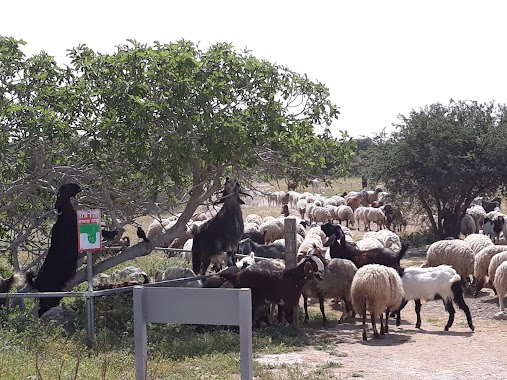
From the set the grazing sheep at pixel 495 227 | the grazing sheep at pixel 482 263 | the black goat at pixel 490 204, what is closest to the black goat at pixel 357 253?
the grazing sheep at pixel 482 263

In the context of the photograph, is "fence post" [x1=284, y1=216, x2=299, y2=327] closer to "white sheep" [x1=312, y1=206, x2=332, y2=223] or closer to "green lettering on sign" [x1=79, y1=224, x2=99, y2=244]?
"green lettering on sign" [x1=79, y1=224, x2=99, y2=244]

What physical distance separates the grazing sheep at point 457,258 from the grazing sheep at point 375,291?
19.0 ft

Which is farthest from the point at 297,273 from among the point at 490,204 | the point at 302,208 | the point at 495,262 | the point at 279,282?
the point at 302,208

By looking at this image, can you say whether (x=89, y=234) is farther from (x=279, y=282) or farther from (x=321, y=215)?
(x=321, y=215)

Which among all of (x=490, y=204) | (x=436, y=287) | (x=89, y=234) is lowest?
(x=436, y=287)

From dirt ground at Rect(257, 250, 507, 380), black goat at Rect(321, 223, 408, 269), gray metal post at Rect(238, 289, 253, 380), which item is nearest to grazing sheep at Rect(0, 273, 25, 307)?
dirt ground at Rect(257, 250, 507, 380)

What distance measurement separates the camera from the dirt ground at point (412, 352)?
9.83m

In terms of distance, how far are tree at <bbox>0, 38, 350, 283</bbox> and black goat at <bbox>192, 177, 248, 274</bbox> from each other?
0.41 metres

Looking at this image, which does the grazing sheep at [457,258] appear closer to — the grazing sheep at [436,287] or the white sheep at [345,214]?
the grazing sheep at [436,287]

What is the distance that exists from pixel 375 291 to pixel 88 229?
178 inches

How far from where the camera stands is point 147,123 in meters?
12.0

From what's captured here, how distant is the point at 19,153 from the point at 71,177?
940mm

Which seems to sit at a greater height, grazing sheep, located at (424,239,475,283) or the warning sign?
the warning sign

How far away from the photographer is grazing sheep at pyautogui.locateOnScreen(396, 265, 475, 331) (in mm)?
13461
